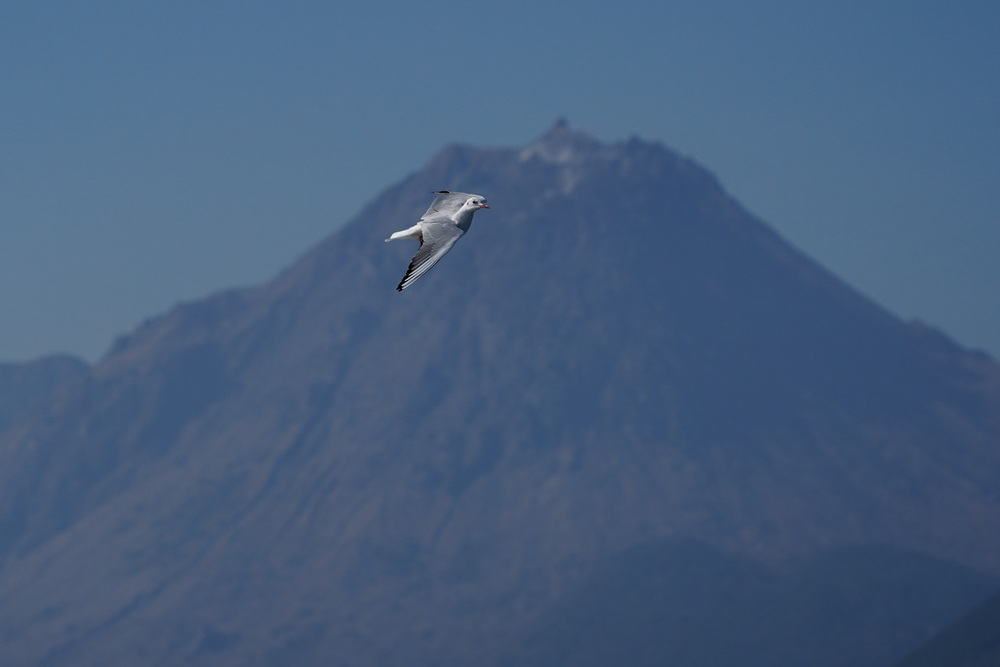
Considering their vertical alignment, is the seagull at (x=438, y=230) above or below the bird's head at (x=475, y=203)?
below

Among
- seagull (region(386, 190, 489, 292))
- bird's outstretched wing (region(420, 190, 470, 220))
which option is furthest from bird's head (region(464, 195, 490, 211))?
bird's outstretched wing (region(420, 190, 470, 220))

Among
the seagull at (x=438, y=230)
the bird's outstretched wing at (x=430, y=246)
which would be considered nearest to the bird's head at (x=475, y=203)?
the seagull at (x=438, y=230)

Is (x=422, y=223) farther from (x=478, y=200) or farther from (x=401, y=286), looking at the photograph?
(x=401, y=286)

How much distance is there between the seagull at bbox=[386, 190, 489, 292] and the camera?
35969 mm

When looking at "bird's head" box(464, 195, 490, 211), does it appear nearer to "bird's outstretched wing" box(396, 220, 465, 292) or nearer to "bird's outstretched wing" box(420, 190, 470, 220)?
"bird's outstretched wing" box(420, 190, 470, 220)

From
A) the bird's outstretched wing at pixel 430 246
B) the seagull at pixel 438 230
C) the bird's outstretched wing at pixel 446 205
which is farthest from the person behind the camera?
the bird's outstretched wing at pixel 446 205

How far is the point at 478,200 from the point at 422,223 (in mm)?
2104

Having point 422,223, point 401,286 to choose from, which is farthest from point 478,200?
point 401,286

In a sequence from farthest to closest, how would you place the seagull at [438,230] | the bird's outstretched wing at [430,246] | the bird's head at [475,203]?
the bird's head at [475,203] < the seagull at [438,230] < the bird's outstretched wing at [430,246]

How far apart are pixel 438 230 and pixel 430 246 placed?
4.57ft

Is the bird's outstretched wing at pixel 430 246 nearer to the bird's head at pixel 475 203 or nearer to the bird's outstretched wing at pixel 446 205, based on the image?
the bird's head at pixel 475 203

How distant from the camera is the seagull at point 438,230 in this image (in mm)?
35969

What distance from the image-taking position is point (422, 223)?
128 ft

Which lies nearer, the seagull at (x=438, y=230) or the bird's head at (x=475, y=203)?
the seagull at (x=438, y=230)
